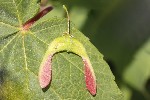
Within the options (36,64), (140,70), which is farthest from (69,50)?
(140,70)

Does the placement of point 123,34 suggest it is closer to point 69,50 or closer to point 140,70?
point 140,70

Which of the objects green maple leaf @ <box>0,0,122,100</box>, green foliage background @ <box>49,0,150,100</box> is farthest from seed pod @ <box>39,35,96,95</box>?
green foliage background @ <box>49,0,150,100</box>

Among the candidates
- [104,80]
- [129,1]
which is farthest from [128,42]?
[104,80]

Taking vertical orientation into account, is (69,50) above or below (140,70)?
above

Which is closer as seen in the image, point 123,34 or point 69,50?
point 69,50

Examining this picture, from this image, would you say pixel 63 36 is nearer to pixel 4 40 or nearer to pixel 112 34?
pixel 4 40

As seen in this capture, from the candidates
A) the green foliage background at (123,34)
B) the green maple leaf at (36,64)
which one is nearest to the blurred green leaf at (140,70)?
the green foliage background at (123,34)

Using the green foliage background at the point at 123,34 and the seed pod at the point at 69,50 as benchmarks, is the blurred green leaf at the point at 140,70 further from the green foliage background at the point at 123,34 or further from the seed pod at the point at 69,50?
the seed pod at the point at 69,50
